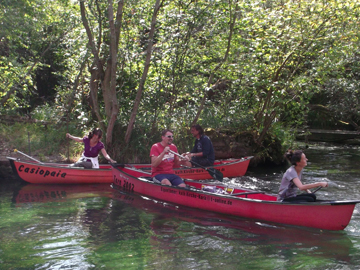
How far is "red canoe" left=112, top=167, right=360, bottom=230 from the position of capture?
19.3 feet

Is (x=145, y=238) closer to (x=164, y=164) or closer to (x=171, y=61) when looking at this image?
(x=164, y=164)

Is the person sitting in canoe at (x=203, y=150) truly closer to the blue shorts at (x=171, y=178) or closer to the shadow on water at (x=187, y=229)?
the blue shorts at (x=171, y=178)

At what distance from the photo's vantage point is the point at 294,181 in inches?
225

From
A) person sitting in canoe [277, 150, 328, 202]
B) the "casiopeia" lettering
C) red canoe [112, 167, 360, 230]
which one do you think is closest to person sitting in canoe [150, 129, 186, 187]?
red canoe [112, 167, 360, 230]

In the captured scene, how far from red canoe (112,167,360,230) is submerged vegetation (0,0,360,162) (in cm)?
307

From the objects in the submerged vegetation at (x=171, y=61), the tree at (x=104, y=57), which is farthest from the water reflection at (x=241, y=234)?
the submerged vegetation at (x=171, y=61)

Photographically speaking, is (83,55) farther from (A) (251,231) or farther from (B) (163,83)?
(A) (251,231)

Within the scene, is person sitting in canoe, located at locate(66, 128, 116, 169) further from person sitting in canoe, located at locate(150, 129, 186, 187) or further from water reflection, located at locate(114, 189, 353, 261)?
water reflection, located at locate(114, 189, 353, 261)

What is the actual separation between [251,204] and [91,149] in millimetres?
4594

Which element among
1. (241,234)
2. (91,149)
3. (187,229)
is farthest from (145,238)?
(91,149)

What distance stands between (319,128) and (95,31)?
14134mm

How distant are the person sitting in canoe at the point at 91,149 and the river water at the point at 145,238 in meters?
1.08

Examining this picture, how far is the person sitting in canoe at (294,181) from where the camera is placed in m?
5.68

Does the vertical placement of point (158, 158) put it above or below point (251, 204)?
above
